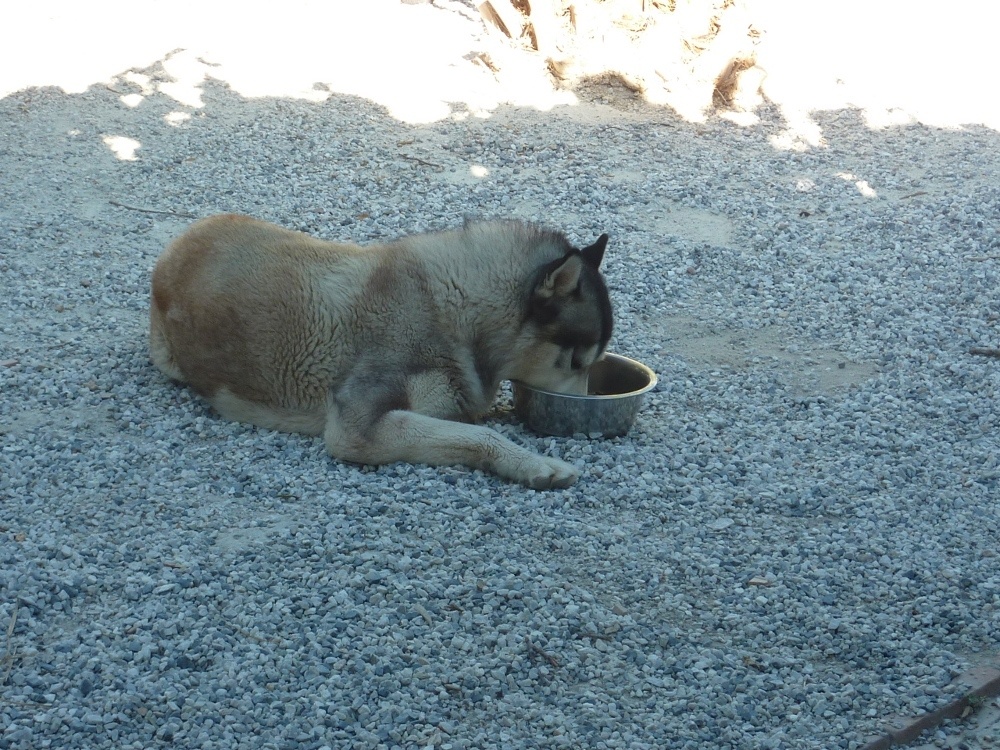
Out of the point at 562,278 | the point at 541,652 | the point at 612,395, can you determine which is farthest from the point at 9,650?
the point at 612,395

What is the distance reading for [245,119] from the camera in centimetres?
1059

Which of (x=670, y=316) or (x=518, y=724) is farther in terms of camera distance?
(x=670, y=316)

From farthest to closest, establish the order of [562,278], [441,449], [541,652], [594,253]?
[594,253]
[562,278]
[441,449]
[541,652]

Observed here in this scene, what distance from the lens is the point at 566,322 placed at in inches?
218

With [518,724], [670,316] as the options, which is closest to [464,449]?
[518,724]

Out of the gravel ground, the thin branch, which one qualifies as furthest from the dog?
the thin branch

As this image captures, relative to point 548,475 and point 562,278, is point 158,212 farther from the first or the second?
point 548,475

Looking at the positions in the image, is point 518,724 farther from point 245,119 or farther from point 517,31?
point 517,31

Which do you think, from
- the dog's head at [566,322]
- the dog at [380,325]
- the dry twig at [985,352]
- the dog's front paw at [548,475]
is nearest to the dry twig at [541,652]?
the dog's front paw at [548,475]

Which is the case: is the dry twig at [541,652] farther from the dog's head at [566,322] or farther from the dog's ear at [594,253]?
the dog's ear at [594,253]

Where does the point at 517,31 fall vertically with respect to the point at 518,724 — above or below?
above

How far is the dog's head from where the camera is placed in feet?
18.0

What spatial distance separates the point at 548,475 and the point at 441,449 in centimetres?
55

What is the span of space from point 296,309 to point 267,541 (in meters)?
1.47
